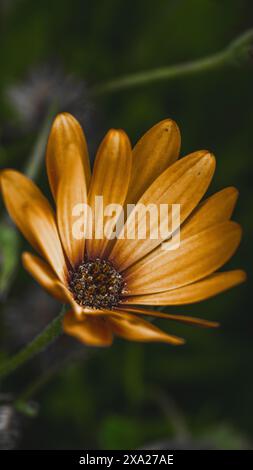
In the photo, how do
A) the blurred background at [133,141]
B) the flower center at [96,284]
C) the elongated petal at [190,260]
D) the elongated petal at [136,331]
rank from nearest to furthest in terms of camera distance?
the elongated petal at [136,331], the elongated petal at [190,260], the flower center at [96,284], the blurred background at [133,141]

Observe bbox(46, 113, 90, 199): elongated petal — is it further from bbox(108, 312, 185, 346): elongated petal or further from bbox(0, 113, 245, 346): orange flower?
bbox(108, 312, 185, 346): elongated petal

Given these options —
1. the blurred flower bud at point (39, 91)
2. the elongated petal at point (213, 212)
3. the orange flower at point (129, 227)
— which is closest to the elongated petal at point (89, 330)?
the orange flower at point (129, 227)

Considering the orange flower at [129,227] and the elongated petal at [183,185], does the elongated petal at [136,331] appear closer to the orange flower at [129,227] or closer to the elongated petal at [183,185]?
the orange flower at [129,227]

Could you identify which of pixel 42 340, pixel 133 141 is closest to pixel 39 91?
pixel 133 141

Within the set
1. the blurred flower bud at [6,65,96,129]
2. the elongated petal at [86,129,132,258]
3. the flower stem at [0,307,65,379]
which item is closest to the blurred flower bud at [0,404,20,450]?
the flower stem at [0,307,65,379]

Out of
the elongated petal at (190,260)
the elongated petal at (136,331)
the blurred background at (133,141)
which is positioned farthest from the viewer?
the blurred background at (133,141)

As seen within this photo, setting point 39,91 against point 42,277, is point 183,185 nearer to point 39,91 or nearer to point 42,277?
point 42,277

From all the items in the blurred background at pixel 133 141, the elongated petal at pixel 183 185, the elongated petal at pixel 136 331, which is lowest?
the elongated petal at pixel 136 331
